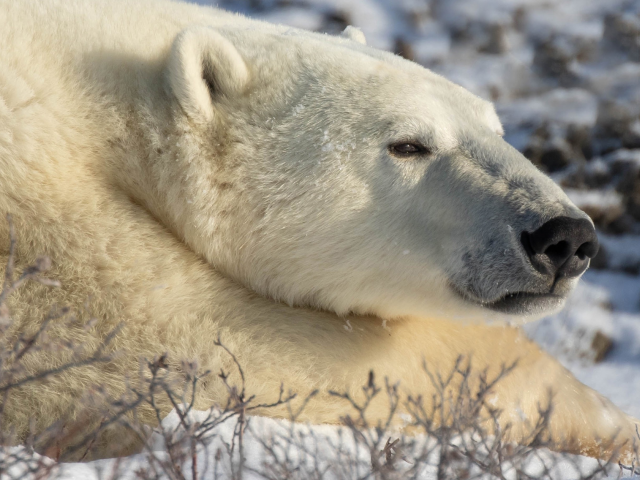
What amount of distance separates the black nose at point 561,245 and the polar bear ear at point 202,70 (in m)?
1.19

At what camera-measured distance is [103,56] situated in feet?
8.64

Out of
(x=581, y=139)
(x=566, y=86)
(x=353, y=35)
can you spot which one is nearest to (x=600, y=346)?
(x=581, y=139)

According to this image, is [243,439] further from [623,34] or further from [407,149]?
[623,34]

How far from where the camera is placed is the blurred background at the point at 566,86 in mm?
6336

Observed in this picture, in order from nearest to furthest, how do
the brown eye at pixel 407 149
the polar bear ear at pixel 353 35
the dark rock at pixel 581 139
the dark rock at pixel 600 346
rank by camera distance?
the brown eye at pixel 407 149 < the polar bear ear at pixel 353 35 < the dark rock at pixel 600 346 < the dark rock at pixel 581 139

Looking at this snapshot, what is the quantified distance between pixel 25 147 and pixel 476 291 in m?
1.59

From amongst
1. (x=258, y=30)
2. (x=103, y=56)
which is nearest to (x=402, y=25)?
(x=258, y=30)

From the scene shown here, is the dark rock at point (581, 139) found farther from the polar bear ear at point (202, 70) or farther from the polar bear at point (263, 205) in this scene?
the polar bear ear at point (202, 70)

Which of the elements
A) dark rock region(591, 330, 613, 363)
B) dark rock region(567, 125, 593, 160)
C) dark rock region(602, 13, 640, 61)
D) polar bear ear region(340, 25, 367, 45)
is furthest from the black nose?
dark rock region(602, 13, 640, 61)

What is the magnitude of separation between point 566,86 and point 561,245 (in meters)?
6.54

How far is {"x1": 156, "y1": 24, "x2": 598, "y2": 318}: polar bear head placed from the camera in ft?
8.46

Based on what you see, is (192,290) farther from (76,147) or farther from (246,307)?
(76,147)

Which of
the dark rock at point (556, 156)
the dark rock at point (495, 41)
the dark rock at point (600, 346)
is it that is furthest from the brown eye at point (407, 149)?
the dark rock at point (495, 41)

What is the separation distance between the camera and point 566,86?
27.8 ft
